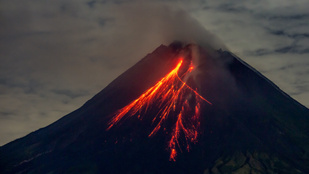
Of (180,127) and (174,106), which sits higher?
(174,106)

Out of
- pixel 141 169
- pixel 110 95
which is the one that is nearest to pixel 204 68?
pixel 110 95

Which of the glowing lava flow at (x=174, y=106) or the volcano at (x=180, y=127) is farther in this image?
the glowing lava flow at (x=174, y=106)

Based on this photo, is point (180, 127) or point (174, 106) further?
point (174, 106)

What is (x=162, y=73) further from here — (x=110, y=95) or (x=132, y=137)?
(x=132, y=137)

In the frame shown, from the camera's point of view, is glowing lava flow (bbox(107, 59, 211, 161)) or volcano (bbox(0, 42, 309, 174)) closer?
volcano (bbox(0, 42, 309, 174))
